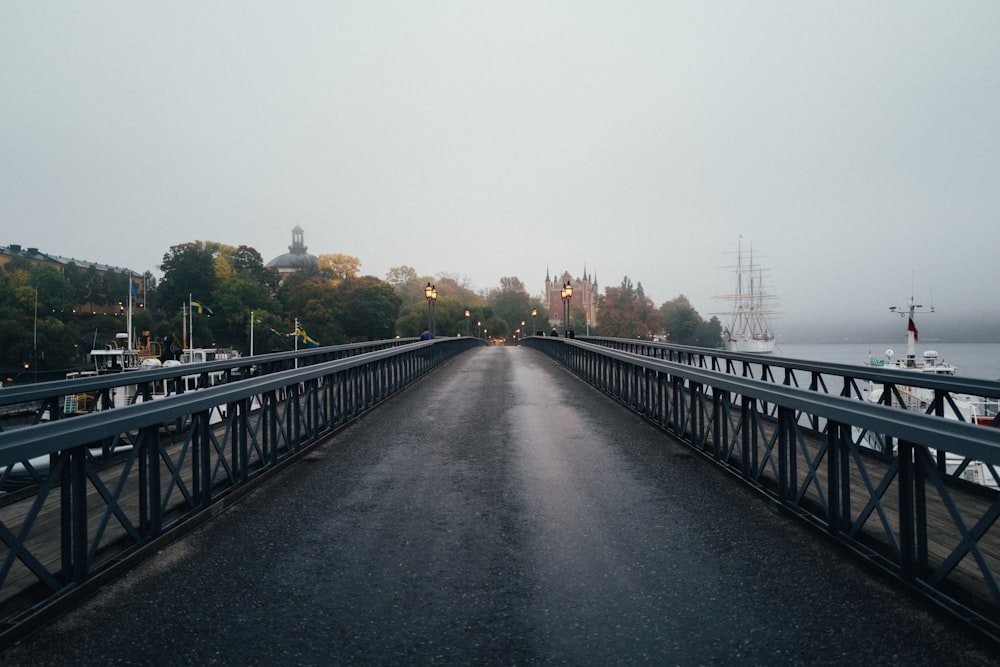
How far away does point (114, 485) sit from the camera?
239 inches

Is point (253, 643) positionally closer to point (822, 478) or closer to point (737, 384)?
point (737, 384)

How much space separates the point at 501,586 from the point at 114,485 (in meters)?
4.48

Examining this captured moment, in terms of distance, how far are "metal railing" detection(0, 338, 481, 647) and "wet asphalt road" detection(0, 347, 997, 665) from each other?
24 cm

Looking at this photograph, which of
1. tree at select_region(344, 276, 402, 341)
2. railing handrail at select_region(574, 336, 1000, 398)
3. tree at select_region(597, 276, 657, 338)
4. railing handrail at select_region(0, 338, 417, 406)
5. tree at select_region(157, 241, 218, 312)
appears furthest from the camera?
tree at select_region(597, 276, 657, 338)

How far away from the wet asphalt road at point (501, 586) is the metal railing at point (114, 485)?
0.24 m

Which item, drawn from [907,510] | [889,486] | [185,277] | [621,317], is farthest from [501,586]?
[621,317]

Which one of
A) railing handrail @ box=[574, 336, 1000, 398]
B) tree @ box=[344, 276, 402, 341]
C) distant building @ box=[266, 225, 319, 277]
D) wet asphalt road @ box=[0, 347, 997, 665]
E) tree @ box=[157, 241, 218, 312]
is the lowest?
wet asphalt road @ box=[0, 347, 997, 665]

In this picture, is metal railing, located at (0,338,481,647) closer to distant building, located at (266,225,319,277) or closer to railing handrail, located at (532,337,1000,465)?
railing handrail, located at (532,337,1000,465)

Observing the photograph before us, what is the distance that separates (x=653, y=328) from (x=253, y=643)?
6937 inches

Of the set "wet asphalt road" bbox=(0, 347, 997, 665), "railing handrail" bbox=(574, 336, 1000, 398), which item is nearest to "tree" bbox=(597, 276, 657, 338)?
"railing handrail" bbox=(574, 336, 1000, 398)

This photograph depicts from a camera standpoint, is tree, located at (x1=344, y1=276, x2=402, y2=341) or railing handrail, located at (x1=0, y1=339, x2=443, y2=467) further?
tree, located at (x1=344, y1=276, x2=402, y2=341)

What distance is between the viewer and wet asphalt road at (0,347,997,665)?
343 centimetres

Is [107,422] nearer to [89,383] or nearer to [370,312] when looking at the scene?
[89,383]

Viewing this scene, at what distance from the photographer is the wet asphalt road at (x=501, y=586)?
343cm
